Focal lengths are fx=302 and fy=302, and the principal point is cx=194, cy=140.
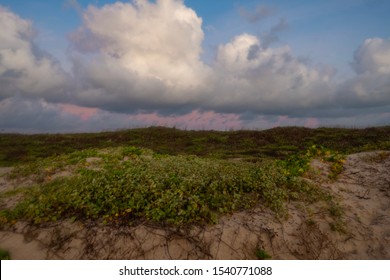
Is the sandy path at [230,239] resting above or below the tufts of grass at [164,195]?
below

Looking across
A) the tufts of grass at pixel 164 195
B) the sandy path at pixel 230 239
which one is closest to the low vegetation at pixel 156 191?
the tufts of grass at pixel 164 195

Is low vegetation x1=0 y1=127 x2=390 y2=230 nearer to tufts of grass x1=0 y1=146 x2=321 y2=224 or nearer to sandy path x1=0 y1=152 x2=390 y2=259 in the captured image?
tufts of grass x1=0 y1=146 x2=321 y2=224

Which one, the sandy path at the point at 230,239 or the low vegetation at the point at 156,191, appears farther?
the low vegetation at the point at 156,191

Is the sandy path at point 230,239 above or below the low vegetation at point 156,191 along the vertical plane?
below

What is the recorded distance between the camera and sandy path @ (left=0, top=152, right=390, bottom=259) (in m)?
6.55

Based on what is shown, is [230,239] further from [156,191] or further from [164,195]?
[156,191]

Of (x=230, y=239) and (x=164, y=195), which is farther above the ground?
(x=164, y=195)

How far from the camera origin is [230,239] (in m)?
6.71

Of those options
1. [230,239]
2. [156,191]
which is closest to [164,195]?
[156,191]

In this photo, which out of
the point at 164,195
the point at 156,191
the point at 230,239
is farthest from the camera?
the point at 156,191

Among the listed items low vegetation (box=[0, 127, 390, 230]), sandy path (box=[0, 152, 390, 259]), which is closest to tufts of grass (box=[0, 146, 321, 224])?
low vegetation (box=[0, 127, 390, 230])

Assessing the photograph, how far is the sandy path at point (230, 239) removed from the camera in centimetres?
655

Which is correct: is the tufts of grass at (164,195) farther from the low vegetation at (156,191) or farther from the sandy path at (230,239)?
the sandy path at (230,239)
